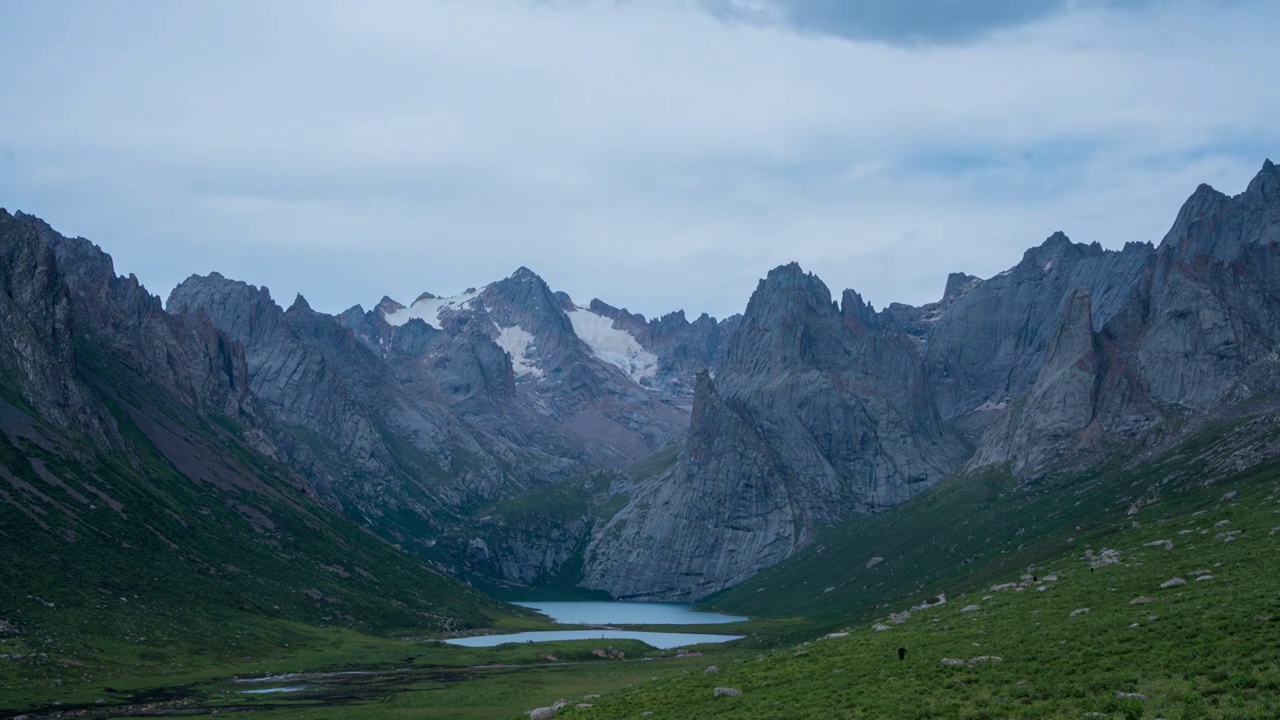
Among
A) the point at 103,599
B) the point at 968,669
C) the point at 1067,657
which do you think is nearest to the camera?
A: the point at 1067,657

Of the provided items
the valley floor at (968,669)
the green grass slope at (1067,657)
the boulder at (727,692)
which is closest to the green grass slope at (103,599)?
the valley floor at (968,669)

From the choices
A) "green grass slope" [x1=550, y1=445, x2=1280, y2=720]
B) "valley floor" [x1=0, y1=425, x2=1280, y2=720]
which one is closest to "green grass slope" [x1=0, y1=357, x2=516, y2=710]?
"valley floor" [x1=0, y1=425, x2=1280, y2=720]

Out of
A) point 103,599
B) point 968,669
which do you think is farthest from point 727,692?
point 103,599

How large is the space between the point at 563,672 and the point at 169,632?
5261 cm

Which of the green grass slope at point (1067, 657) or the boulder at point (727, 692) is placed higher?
the green grass slope at point (1067, 657)

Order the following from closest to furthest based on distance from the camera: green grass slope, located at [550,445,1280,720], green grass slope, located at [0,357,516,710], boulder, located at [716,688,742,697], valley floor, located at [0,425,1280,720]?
green grass slope, located at [550,445,1280,720] → valley floor, located at [0,425,1280,720] → boulder, located at [716,688,742,697] → green grass slope, located at [0,357,516,710]

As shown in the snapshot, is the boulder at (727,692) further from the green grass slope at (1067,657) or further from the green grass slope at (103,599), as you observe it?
the green grass slope at (103,599)

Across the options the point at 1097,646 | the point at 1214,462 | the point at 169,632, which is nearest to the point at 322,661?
the point at 169,632

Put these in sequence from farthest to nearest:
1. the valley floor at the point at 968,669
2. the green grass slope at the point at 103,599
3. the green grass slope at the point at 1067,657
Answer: the green grass slope at the point at 103,599 < the valley floor at the point at 968,669 < the green grass slope at the point at 1067,657

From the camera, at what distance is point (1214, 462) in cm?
18512

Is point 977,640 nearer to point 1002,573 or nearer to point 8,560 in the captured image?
point 1002,573

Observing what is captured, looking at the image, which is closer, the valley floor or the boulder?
the valley floor

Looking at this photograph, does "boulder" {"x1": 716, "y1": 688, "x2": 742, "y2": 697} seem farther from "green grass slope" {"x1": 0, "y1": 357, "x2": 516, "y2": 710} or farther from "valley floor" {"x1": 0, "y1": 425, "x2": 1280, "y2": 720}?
"green grass slope" {"x1": 0, "y1": 357, "x2": 516, "y2": 710}

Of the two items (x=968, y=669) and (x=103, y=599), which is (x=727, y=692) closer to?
(x=968, y=669)
